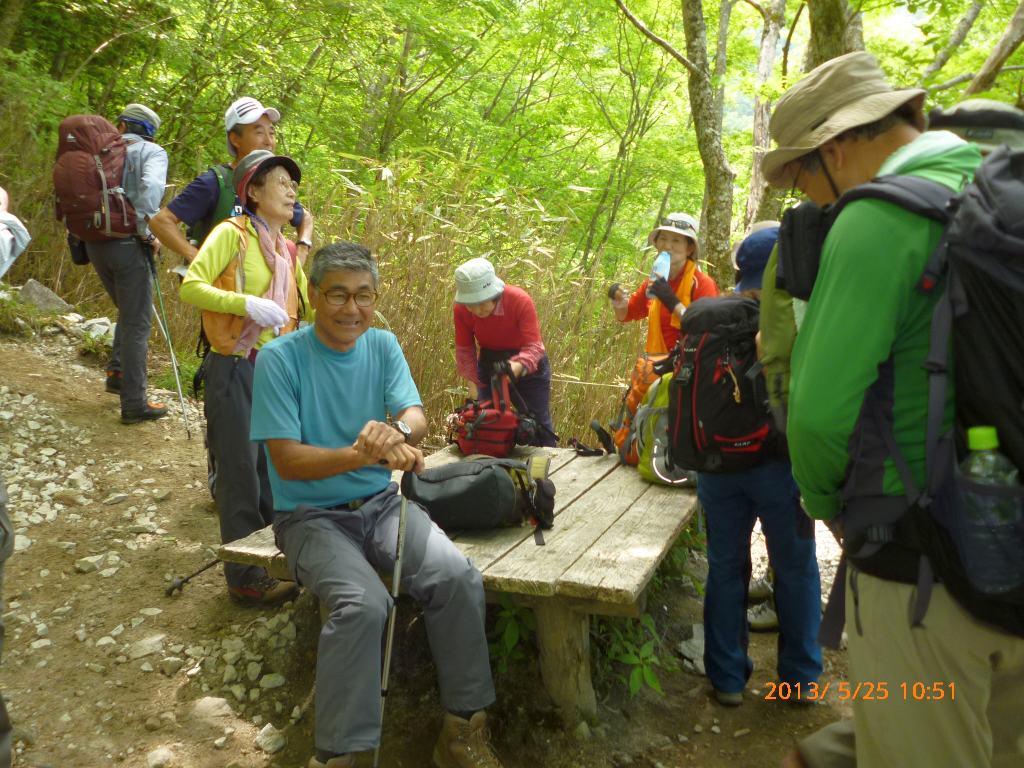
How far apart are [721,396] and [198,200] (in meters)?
2.46

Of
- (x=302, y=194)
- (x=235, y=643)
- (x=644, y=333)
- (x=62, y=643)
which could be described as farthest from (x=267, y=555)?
(x=302, y=194)

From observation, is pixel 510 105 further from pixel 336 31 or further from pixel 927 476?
pixel 927 476

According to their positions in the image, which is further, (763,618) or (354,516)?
(763,618)

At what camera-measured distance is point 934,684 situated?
4.64 feet

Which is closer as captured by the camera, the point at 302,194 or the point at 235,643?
the point at 235,643

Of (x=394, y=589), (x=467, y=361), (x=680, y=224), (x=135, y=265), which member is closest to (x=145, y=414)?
(x=135, y=265)

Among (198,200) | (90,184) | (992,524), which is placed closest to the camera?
(992,524)

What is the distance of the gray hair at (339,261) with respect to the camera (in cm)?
254

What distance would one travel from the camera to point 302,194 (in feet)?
20.3

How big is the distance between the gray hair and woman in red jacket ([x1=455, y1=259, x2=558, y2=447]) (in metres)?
1.47

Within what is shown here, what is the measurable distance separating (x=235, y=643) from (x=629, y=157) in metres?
11.6

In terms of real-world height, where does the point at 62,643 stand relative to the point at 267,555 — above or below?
below

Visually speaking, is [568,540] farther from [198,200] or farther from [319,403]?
[198,200]

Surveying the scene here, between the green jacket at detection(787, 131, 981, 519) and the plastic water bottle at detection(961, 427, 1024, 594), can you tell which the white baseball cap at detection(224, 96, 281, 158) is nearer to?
the green jacket at detection(787, 131, 981, 519)
